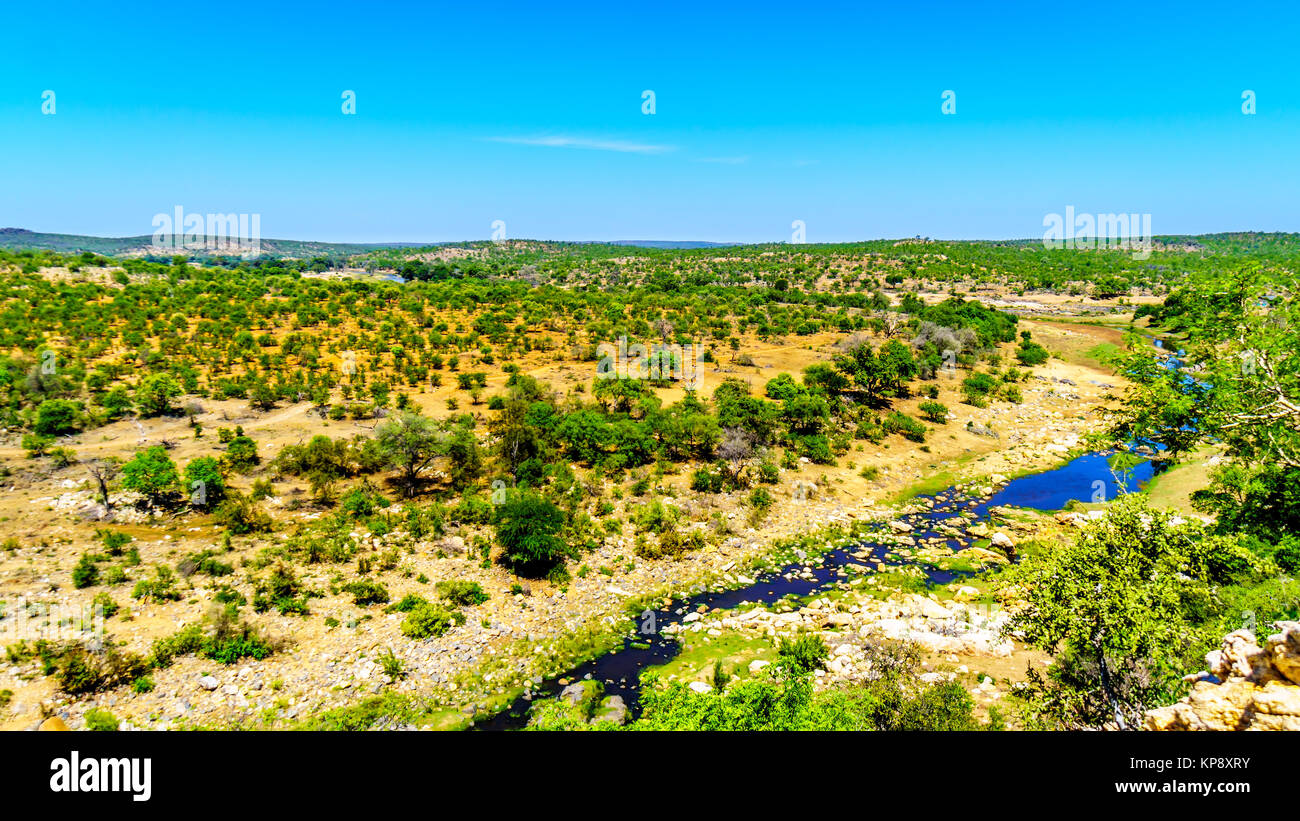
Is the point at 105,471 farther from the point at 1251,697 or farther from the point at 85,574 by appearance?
the point at 1251,697

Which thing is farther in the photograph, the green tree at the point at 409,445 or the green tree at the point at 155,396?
the green tree at the point at 155,396

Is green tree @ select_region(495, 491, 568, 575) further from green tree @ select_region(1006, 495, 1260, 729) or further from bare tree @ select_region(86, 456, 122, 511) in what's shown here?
bare tree @ select_region(86, 456, 122, 511)

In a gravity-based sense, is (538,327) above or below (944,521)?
above

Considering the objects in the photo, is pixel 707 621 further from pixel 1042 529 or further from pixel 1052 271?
pixel 1052 271

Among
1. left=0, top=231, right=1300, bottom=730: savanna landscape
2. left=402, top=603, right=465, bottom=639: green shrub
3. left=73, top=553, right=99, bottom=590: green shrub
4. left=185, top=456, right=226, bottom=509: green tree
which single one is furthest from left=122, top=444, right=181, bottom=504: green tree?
left=402, top=603, right=465, bottom=639: green shrub

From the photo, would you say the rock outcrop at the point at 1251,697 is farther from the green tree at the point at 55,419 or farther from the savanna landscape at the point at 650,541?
the green tree at the point at 55,419

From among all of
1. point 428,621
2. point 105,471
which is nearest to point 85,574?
point 105,471

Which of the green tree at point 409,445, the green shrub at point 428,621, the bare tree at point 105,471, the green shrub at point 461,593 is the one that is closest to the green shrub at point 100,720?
the green shrub at point 428,621
